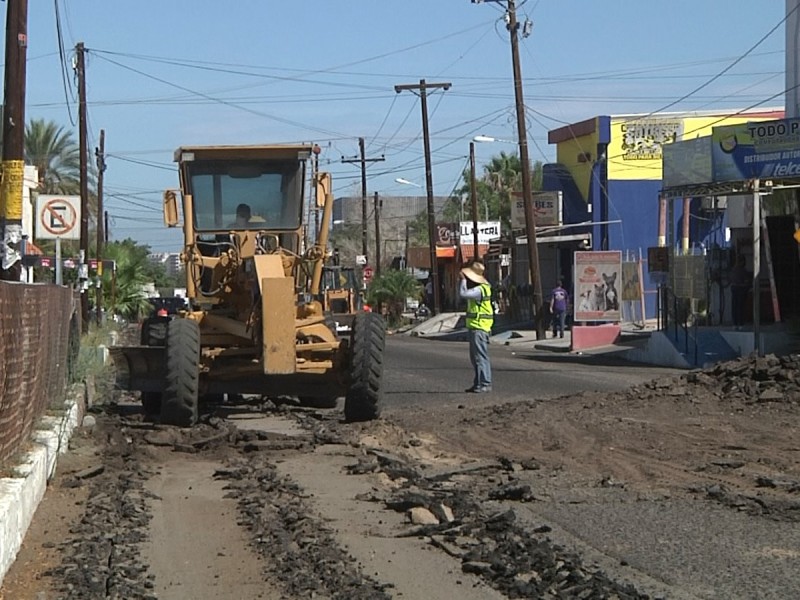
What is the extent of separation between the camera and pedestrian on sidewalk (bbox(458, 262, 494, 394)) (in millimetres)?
19156

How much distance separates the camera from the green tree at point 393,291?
214ft

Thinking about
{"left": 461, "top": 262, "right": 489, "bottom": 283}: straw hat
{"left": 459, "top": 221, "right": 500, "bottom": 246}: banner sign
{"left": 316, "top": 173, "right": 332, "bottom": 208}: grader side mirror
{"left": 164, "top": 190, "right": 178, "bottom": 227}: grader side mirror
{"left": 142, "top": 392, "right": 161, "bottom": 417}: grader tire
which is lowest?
{"left": 142, "top": 392, "right": 161, "bottom": 417}: grader tire

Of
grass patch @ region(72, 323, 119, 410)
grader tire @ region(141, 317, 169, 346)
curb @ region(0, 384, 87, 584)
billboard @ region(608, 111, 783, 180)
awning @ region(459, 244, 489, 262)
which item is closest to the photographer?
curb @ region(0, 384, 87, 584)

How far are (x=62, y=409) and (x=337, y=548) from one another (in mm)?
6203

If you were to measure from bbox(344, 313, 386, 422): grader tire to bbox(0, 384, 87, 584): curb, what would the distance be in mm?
3286

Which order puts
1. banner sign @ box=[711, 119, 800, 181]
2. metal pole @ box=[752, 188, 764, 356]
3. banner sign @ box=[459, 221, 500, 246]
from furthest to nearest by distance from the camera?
banner sign @ box=[459, 221, 500, 246]
banner sign @ box=[711, 119, 800, 181]
metal pole @ box=[752, 188, 764, 356]

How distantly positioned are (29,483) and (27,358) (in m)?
1.85

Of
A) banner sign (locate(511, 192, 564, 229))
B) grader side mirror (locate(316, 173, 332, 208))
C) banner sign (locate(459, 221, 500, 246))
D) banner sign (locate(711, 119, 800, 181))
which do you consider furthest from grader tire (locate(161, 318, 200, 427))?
banner sign (locate(459, 221, 500, 246))

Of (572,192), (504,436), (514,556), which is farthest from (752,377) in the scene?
(572,192)

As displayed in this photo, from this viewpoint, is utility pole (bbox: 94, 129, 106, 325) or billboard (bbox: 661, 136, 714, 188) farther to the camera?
utility pole (bbox: 94, 129, 106, 325)

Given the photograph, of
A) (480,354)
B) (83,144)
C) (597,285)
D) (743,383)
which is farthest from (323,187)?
(83,144)

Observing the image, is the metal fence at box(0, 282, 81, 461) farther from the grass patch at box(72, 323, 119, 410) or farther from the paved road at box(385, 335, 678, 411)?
the paved road at box(385, 335, 678, 411)

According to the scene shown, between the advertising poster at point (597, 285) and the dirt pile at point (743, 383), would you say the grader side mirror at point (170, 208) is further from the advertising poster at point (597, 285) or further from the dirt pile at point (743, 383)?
the advertising poster at point (597, 285)

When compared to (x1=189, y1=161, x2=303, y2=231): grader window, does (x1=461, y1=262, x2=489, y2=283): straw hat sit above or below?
below
